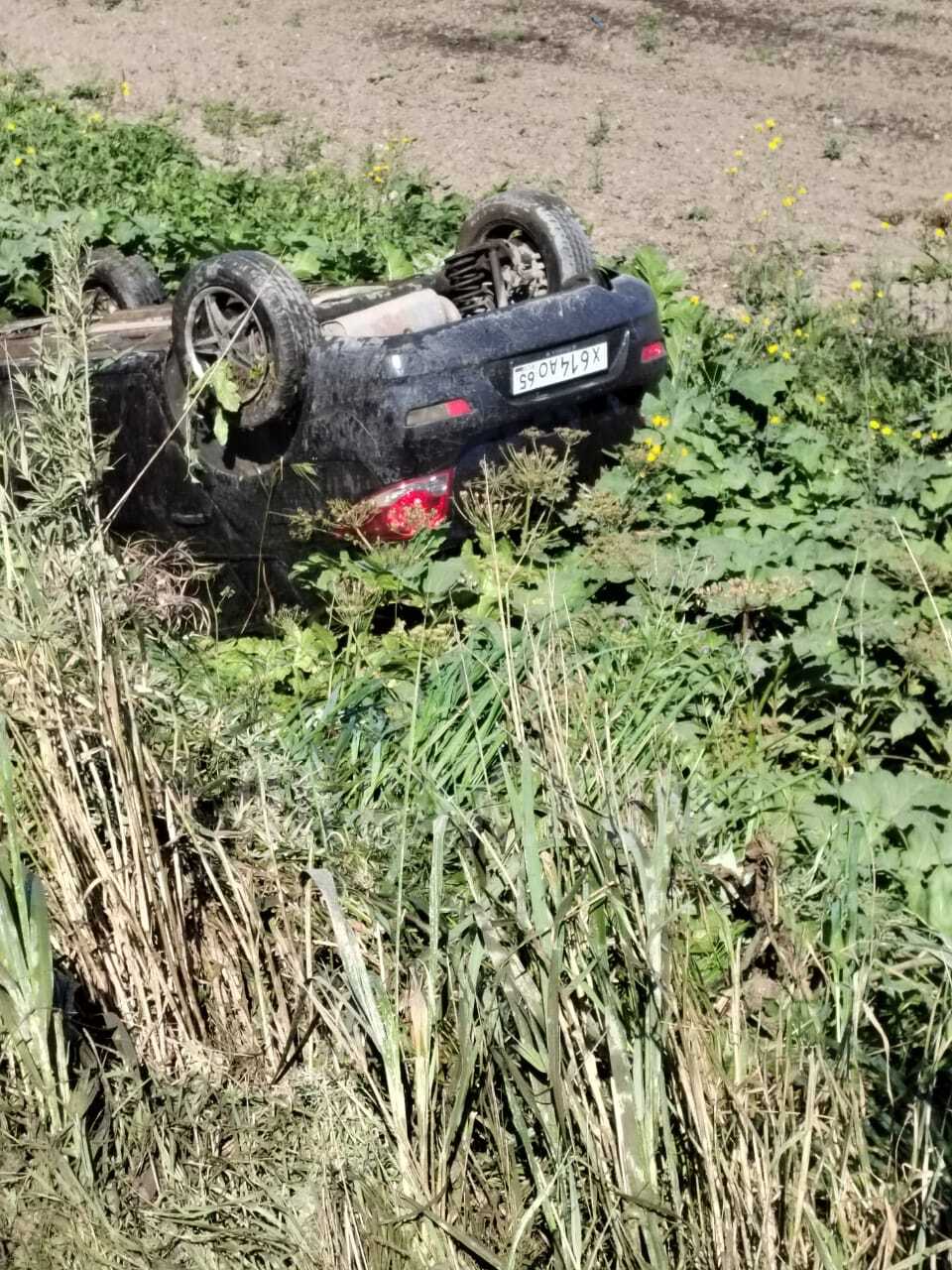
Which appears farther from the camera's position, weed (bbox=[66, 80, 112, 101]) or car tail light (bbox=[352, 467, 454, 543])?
weed (bbox=[66, 80, 112, 101])

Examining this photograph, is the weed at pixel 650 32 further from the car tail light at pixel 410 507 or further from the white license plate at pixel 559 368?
the car tail light at pixel 410 507

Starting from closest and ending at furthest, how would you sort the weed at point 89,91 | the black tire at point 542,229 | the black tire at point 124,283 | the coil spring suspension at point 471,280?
the black tire at point 542,229, the coil spring suspension at point 471,280, the black tire at point 124,283, the weed at point 89,91

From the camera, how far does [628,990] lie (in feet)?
8.98

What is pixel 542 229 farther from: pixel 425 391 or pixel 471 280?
pixel 425 391

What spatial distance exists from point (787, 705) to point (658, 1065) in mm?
2410

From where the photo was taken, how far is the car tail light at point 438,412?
5.29m

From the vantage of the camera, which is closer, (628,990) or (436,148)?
(628,990)

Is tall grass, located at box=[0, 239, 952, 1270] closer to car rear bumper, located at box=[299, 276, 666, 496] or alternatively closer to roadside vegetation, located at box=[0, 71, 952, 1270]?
roadside vegetation, located at box=[0, 71, 952, 1270]

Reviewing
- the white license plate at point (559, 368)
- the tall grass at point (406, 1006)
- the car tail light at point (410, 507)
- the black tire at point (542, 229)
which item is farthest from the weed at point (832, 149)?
the tall grass at point (406, 1006)

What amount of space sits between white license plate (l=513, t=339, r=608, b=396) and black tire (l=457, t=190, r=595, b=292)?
0.63 m

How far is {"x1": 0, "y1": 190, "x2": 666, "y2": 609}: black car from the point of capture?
530 centimetres

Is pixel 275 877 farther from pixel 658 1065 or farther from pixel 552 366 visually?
pixel 552 366

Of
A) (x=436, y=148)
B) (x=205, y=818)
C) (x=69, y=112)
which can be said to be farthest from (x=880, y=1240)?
(x=69, y=112)

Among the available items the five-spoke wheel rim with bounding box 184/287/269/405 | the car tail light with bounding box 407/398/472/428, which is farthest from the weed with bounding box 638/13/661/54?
the car tail light with bounding box 407/398/472/428
